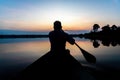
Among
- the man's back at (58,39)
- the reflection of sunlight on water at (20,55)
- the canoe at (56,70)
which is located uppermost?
the man's back at (58,39)

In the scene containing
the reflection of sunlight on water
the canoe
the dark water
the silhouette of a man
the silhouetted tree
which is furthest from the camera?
the silhouetted tree

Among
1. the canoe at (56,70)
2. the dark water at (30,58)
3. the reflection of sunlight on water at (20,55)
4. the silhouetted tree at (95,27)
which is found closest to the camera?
the canoe at (56,70)

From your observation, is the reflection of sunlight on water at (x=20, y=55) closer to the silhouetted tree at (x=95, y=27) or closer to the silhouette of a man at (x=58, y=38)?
the silhouette of a man at (x=58, y=38)

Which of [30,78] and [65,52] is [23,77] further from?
[65,52]

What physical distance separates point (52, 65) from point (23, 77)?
1115mm

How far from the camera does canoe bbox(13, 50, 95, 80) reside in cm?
745

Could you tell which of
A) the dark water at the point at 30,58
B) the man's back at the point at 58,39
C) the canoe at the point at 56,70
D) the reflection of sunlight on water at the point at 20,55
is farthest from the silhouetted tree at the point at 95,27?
the man's back at the point at 58,39

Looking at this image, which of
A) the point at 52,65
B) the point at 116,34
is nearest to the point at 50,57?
the point at 52,65

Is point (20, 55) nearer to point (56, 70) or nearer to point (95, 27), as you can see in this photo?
point (56, 70)

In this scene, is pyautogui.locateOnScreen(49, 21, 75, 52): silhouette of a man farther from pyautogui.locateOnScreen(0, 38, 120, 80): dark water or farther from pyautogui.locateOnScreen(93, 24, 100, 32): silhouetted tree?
pyautogui.locateOnScreen(93, 24, 100, 32): silhouetted tree

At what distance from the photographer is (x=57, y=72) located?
7.45 metres

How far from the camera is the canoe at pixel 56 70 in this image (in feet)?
24.4

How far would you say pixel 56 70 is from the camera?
294 inches

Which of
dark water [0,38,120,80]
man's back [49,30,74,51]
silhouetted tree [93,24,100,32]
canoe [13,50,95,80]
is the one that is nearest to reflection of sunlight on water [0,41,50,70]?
dark water [0,38,120,80]
